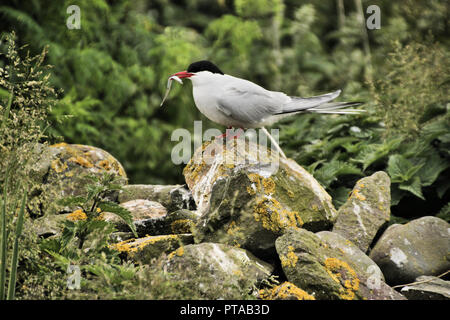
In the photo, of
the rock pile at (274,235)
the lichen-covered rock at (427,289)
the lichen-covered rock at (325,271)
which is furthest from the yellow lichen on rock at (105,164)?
the lichen-covered rock at (427,289)

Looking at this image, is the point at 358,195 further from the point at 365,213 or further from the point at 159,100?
the point at 159,100

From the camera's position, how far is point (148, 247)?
3.28 metres

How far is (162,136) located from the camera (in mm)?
8461

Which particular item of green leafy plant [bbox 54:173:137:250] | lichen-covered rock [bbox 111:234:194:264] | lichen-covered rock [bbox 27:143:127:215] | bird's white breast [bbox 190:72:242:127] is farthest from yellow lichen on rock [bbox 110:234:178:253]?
bird's white breast [bbox 190:72:242:127]

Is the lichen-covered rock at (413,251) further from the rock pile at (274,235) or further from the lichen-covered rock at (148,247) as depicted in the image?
the lichen-covered rock at (148,247)

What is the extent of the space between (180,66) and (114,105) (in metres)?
1.25

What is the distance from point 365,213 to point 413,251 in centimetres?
45

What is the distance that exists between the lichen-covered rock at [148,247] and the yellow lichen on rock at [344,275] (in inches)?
37.7

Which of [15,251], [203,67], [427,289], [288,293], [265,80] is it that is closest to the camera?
[15,251]

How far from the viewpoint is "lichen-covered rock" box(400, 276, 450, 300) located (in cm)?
315

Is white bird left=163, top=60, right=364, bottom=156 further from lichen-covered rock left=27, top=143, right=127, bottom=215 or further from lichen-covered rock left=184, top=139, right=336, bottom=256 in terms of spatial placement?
lichen-covered rock left=27, top=143, right=127, bottom=215

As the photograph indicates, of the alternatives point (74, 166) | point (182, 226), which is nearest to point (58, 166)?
point (74, 166)

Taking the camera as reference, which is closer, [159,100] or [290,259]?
[290,259]
